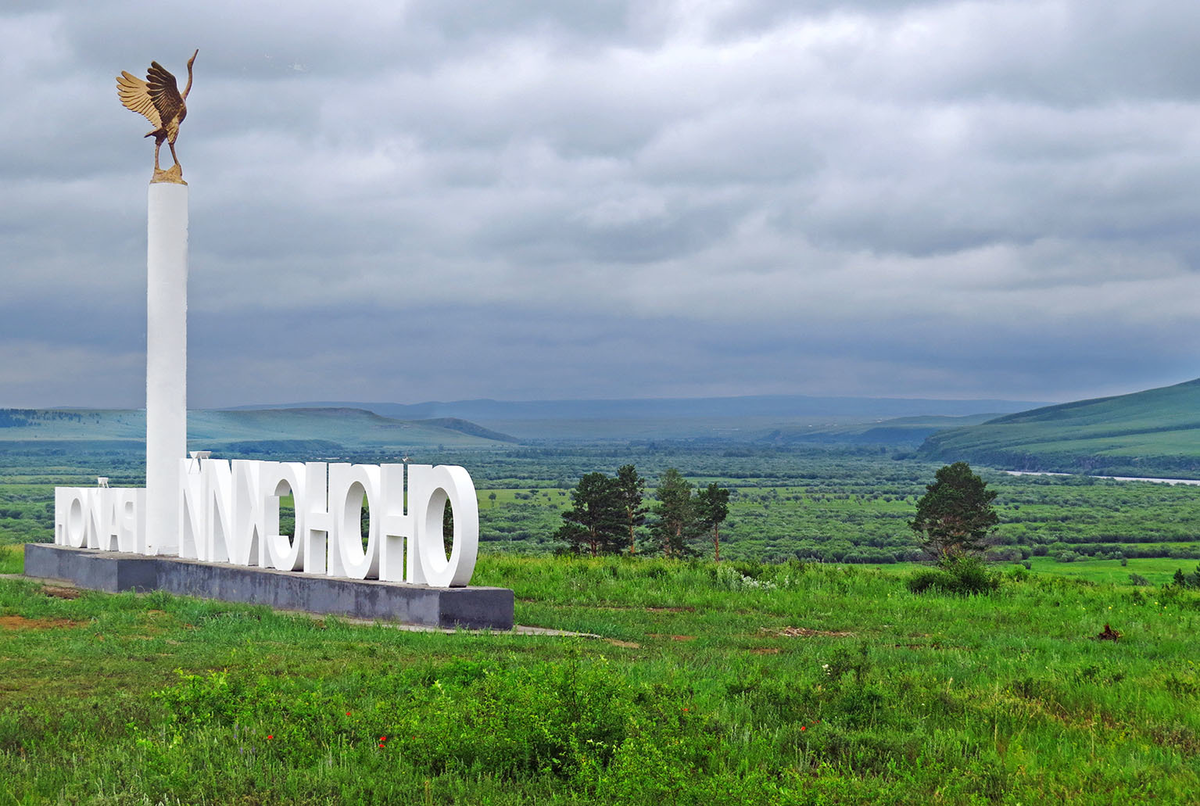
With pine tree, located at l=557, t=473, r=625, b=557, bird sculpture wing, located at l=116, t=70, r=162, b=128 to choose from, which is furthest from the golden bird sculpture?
pine tree, located at l=557, t=473, r=625, b=557

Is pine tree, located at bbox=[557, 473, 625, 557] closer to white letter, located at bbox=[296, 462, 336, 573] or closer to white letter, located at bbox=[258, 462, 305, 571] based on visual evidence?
white letter, located at bbox=[258, 462, 305, 571]

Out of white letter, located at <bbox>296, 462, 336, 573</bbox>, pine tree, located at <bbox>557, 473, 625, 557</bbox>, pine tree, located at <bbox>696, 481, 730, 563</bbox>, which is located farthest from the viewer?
pine tree, located at <bbox>696, 481, 730, 563</bbox>

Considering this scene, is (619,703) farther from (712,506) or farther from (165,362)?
(712,506)

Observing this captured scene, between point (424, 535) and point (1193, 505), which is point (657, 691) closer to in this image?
point (424, 535)

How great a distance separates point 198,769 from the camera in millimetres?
9070

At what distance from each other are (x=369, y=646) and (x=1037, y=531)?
4272 inches

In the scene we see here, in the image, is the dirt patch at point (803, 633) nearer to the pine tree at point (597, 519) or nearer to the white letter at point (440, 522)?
the white letter at point (440, 522)

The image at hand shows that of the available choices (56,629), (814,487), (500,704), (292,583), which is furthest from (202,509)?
(814,487)

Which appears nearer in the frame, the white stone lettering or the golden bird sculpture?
the white stone lettering

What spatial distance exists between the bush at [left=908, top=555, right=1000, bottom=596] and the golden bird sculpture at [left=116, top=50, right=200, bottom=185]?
1983 centimetres

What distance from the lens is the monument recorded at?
19.3 meters

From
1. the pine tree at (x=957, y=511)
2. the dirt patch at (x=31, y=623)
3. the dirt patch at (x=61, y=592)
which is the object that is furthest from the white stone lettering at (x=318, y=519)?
the pine tree at (x=957, y=511)

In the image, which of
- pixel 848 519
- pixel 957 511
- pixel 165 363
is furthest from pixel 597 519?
pixel 848 519

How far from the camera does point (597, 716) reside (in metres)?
10.0
